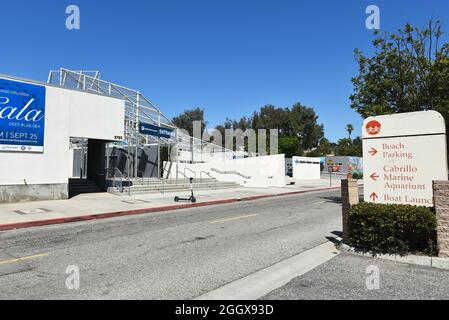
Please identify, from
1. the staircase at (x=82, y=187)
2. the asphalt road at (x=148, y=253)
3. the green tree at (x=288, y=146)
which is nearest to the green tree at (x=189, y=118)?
the green tree at (x=288, y=146)

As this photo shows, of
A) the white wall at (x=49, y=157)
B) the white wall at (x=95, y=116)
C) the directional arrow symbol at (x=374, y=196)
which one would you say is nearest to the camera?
the directional arrow symbol at (x=374, y=196)

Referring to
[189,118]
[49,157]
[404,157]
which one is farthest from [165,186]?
[189,118]

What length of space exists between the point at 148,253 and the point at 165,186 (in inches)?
623

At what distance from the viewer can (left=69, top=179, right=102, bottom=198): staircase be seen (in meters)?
20.3

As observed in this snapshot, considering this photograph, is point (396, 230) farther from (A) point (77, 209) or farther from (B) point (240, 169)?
(B) point (240, 169)

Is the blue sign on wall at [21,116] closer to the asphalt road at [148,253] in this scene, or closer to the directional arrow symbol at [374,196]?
the asphalt road at [148,253]

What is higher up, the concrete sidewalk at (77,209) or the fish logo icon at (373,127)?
the fish logo icon at (373,127)

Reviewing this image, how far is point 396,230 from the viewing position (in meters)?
6.91

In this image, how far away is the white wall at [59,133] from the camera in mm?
15250

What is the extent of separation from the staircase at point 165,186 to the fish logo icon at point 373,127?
14292 millimetres

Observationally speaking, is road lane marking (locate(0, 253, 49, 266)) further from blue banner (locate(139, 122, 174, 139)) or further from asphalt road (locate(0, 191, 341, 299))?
blue banner (locate(139, 122, 174, 139))
